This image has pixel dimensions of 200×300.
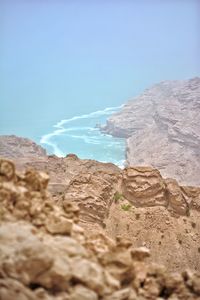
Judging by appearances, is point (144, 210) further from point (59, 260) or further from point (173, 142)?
point (173, 142)

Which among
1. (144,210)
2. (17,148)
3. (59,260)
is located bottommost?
(17,148)

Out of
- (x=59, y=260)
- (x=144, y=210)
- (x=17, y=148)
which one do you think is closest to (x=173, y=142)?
(x=17, y=148)

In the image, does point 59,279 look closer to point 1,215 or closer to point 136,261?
point 1,215

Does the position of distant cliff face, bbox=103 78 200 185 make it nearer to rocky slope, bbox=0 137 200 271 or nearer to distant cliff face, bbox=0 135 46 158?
distant cliff face, bbox=0 135 46 158

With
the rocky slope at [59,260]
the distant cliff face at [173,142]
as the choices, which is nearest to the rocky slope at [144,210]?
the rocky slope at [59,260]

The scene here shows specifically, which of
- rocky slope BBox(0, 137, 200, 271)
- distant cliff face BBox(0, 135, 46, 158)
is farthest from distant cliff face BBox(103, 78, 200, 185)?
rocky slope BBox(0, 137, 200, 271)

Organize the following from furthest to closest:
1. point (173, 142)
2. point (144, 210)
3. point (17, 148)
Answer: point (173, 142) → point (17, 148) → point (144, 210)

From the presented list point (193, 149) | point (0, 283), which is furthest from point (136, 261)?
point (193, 149)
